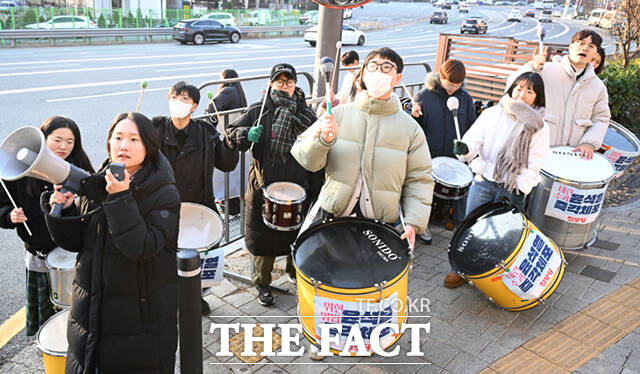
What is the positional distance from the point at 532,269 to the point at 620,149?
2.54 meters

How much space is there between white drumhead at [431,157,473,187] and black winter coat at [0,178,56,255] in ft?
11.2

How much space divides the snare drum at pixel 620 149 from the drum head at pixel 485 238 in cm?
218

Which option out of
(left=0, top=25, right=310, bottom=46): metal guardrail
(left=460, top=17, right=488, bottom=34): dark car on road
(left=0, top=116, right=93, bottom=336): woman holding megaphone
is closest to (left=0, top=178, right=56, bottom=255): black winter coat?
(left=0, top=116, right=93, bottom=336): woman holding megaphone

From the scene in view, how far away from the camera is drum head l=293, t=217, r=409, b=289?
2.70 meters

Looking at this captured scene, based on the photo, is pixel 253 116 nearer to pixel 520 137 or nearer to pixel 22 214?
pixel 22 214

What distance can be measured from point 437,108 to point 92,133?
7007 mm

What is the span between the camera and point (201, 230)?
3.41 meters

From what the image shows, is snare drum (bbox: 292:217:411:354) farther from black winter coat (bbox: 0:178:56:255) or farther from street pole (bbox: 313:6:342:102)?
street pole (bbox: 313:6:342:102)

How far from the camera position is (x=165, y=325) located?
104 inches

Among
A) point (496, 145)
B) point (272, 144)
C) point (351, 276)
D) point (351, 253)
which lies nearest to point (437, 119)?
point (496, 145)

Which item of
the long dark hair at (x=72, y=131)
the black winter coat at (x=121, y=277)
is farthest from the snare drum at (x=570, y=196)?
the long dark hair at (x=72, y=131)

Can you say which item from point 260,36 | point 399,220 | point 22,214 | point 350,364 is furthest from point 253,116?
point 260,36

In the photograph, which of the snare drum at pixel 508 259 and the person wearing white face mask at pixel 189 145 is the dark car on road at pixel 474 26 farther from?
the person wearing white face mask at pixel 189 145

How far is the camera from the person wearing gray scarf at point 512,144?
4.00 meters
